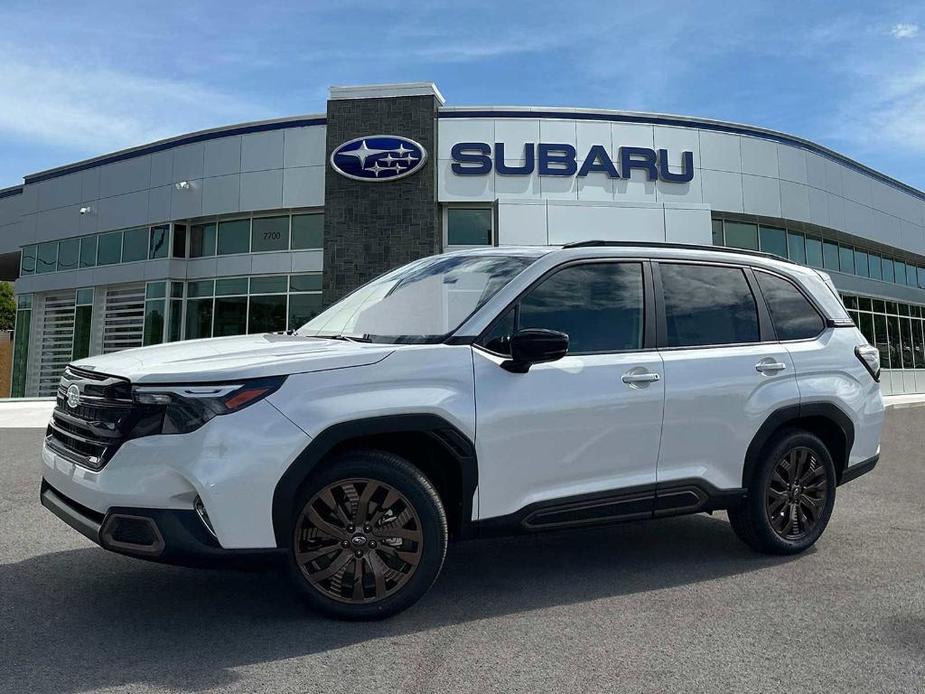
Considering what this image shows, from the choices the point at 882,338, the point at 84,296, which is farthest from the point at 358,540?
the point at 882,338

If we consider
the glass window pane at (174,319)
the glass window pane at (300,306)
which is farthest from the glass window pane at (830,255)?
the glass window pane at (174,319)

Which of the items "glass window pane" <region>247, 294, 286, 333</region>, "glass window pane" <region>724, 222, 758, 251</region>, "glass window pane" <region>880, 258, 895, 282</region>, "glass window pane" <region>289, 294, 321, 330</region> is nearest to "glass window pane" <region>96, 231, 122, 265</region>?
"glass window pane" <region>247, 294, 286, 333</region>

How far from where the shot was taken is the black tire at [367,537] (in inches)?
133

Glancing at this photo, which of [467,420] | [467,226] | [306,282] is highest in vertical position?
[467,226]

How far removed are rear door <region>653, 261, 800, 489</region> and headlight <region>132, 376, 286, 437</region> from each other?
2.32m

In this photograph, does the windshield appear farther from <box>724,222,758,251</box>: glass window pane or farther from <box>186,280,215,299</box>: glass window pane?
<box>724,222,758,251</box>: glass window pane

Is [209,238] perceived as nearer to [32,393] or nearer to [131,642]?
[32,393]

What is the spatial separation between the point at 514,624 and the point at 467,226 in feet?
60.3

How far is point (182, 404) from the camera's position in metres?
3.16

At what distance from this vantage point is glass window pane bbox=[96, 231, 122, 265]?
80.5 feet

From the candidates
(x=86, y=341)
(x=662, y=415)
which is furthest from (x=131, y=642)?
(x=86, y=341)

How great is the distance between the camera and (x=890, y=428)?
1377 cm

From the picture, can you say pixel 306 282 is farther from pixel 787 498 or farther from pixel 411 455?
pixel 411 455

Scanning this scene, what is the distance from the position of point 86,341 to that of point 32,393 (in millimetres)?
3937
